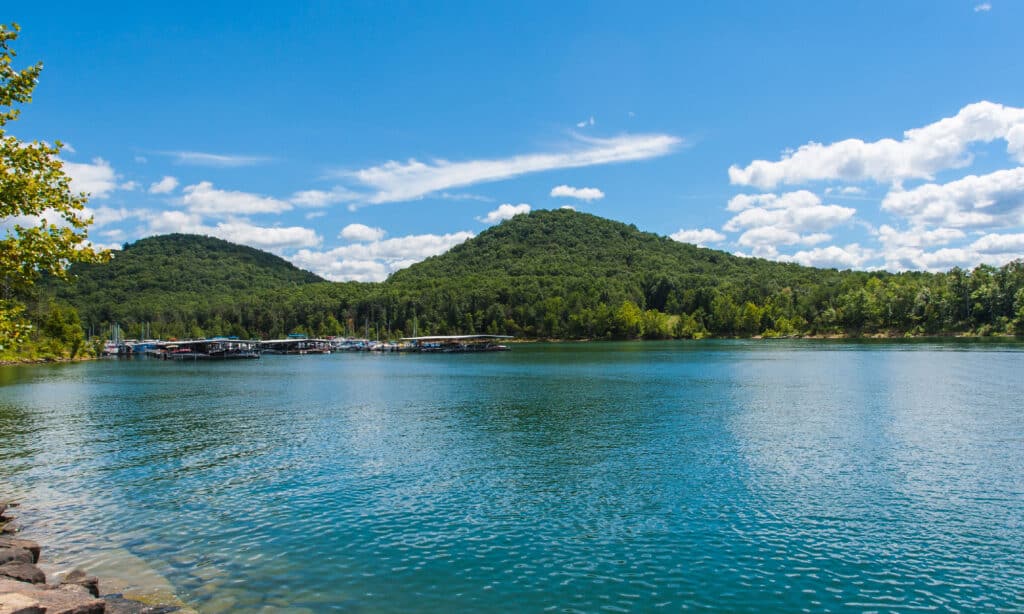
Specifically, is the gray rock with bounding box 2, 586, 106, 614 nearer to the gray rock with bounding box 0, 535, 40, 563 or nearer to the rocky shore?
the rocky shore

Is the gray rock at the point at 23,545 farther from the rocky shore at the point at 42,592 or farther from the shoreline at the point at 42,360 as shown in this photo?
the shoreline at the point at 42,360

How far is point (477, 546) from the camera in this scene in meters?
20.0

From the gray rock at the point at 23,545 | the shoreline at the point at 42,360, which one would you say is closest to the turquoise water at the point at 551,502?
the gray rock at the point at 23,545

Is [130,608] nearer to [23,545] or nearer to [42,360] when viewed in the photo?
[23,545]

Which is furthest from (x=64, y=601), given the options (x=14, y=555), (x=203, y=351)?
(x=203, y=351)

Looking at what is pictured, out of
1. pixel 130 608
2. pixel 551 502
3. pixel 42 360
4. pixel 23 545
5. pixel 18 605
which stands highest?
pixel 42 360

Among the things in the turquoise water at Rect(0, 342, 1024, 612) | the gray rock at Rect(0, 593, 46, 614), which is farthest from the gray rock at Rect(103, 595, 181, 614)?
the gray rock at Rect(0, 593, 46, 614)

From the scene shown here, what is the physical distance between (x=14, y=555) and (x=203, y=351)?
18853 centimetres

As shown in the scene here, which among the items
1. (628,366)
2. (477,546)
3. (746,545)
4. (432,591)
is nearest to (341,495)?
(477,546)

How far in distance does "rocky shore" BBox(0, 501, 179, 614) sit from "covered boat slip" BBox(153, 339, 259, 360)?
164957mm

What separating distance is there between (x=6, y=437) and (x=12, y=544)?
2987 cm

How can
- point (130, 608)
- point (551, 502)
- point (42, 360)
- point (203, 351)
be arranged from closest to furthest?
point (130, 608), point (551, 502), point (42, 360), point (203, 351)

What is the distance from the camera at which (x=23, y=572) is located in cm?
1642

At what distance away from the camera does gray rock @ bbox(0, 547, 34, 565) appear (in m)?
17.5
